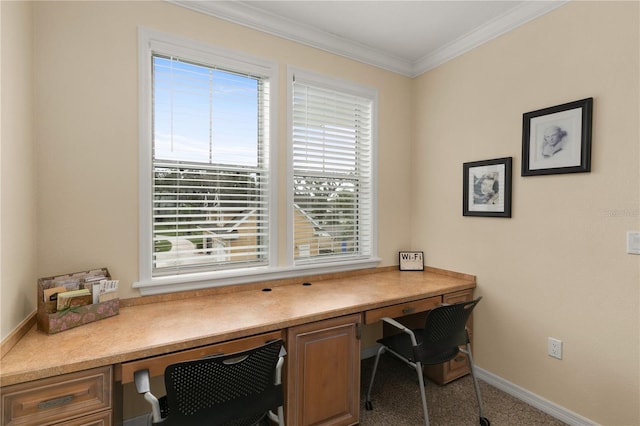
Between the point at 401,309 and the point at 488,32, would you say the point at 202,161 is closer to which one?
the point at 401,309

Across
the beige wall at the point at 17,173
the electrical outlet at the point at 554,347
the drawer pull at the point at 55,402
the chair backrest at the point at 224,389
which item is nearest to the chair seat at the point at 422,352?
the electrical outlet at the point at 554,347

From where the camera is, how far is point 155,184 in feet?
6.63

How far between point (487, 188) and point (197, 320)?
2.27 m

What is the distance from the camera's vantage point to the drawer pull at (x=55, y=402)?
1.20 meters

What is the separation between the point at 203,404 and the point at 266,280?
117 centimetres

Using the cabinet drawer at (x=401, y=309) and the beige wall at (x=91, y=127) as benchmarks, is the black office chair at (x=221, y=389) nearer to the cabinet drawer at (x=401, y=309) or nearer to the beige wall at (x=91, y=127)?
the cabinet drawer at (x=401, y=309)

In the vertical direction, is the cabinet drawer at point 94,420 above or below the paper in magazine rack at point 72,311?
below

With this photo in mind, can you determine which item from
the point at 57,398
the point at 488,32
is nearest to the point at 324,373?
the point at 57,398

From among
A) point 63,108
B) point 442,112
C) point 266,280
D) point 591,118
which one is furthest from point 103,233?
point 591,118

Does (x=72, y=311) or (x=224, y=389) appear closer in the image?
(x=224, y=389)

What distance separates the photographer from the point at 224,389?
1261mm

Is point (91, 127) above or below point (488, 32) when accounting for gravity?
below

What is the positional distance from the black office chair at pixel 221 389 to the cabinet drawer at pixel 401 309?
30.6 inches

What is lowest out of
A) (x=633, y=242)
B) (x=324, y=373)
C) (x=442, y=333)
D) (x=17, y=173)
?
(x=324, y=373)
